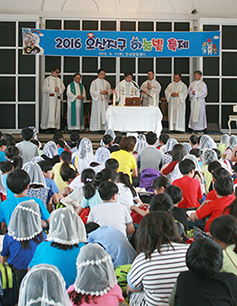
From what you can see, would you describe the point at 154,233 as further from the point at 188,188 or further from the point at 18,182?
the point at 188,188

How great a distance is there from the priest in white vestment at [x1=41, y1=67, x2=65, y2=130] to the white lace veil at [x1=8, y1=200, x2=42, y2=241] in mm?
8278

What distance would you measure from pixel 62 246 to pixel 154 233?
567 mm

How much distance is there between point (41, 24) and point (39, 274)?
10354 mm

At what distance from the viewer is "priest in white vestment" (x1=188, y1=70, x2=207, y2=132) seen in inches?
420

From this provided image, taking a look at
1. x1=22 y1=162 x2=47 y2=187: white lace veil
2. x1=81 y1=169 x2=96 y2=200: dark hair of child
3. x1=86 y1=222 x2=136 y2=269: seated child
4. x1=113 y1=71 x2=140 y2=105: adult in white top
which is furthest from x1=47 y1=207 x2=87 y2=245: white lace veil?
x1=113 y1=71 x2=140 y2=105: adult in white top

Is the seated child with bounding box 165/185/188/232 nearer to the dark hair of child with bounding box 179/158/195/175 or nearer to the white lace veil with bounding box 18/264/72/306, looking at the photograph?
the dark hair of child with bounding box 179/158/195/175

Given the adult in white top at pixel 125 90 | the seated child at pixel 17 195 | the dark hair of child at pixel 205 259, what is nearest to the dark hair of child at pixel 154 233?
the dark hair of child at pixel 205 259

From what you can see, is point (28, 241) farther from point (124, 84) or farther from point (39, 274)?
point (124, 84)

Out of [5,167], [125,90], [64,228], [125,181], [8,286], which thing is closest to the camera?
[8,286]

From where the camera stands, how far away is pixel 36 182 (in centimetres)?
360

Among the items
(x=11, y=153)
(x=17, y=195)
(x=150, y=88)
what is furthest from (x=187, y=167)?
(x=150, y=88)

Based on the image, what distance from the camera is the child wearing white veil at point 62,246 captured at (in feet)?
7.43

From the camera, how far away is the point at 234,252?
2.12 m

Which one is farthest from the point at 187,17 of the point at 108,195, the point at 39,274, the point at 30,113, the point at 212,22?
the point at 39,274
